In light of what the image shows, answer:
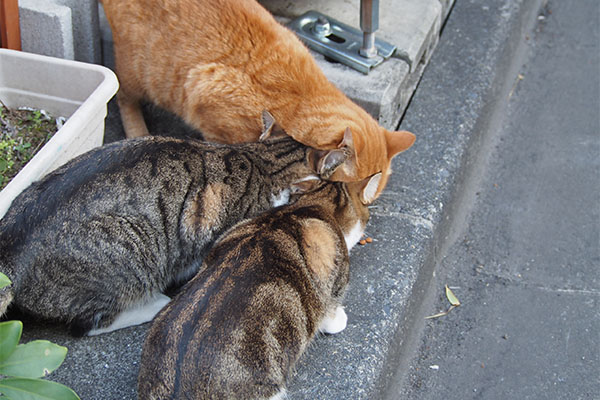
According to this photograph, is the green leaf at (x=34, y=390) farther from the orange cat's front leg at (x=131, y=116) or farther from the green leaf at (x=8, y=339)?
the orange cat's front leg at (x=131, y=116)

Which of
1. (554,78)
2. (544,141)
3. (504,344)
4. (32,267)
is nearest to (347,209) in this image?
(504,344)

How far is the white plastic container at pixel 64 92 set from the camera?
2.77m

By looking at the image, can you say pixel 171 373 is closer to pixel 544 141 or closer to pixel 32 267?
pixel 32 267

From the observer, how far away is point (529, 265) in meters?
3.34

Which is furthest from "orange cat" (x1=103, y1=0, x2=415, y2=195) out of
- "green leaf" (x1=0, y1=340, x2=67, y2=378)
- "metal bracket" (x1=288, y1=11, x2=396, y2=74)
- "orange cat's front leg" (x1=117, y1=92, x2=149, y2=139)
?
"green leaf" (x1=0, y1=340, x2=67, y2=378)

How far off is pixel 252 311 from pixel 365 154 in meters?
1.00

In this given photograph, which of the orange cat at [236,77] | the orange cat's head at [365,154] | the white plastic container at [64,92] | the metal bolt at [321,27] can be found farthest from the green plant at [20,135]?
the metal bolt at [321,27]

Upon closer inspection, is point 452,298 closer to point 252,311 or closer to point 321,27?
point 252,311

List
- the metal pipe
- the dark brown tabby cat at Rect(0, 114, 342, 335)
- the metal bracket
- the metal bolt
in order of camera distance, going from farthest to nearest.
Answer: the metal bolt
the metal bracket
the metal pipe
the dark brown tabby cat at Rect(0, 114, 342, 335)

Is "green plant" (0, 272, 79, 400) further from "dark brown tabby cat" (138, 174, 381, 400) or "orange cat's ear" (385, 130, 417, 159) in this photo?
"orange cat's ear" (385, 130, 417, 159)

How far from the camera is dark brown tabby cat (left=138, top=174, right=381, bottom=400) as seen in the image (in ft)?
6.49

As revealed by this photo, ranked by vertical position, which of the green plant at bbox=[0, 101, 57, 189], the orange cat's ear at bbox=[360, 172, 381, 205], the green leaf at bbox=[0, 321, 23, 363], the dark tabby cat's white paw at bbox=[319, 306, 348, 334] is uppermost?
the green leaf at bbox=[0, 321, 23, 363]

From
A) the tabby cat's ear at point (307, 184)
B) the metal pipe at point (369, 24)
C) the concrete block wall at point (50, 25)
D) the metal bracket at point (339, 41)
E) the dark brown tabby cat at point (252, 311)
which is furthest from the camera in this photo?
the metal bracket at point (339, 41)

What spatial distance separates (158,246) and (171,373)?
69 centimetres
